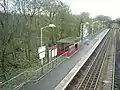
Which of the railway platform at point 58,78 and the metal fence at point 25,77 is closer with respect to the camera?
the metal fence at point 25,77

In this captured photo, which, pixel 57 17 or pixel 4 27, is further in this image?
pixel 57 17

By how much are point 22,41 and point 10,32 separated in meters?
4.30

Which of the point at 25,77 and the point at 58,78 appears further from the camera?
the point at 58,78

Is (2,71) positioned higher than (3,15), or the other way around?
(3,15)

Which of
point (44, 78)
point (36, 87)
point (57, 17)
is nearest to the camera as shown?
point (36, 87)

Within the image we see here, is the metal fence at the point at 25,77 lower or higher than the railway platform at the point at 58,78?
higher

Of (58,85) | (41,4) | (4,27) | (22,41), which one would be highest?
(41,4)

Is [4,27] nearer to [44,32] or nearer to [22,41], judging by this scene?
[22,41]

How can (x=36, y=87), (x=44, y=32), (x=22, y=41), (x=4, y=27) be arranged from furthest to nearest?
(x=44, y=32) < (x=22, y=41) < (x=4, y=27) < (x=36, y=87)

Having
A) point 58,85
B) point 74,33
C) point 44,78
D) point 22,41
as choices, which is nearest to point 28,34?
point 22,41

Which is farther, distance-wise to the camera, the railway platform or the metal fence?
the railway platform

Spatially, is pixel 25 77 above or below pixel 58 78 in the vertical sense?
above

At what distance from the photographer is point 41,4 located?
30.4 metres

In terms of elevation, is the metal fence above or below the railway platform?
above
